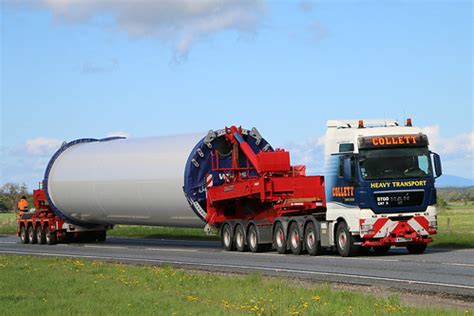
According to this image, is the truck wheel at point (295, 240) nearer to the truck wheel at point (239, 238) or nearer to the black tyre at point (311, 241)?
the black tyre at point (311, 241)

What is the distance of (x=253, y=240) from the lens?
108 ft

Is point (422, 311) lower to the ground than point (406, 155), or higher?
lower

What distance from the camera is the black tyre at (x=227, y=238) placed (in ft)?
113

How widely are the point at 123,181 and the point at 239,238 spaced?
7.33 metres

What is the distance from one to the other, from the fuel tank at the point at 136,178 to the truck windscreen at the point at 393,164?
8302mm

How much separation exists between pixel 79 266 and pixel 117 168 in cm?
1416

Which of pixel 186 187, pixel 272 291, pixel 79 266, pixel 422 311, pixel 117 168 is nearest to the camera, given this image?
pixel 422 311

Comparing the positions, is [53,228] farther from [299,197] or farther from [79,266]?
[79,266]

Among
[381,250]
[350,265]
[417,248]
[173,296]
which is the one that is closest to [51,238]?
[381,250]

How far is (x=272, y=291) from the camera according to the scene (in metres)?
18.1

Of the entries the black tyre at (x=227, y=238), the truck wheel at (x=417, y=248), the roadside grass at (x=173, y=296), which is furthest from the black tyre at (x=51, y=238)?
the roadside grass at (x=173, y=296)

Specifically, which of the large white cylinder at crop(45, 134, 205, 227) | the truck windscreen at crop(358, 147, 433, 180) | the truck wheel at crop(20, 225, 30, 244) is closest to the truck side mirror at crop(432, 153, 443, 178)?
the truck windscreen at crop(358, 147, 433, 180)

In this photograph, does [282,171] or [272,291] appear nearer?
[272,291]

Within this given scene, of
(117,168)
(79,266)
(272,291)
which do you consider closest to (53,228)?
(117,168)
